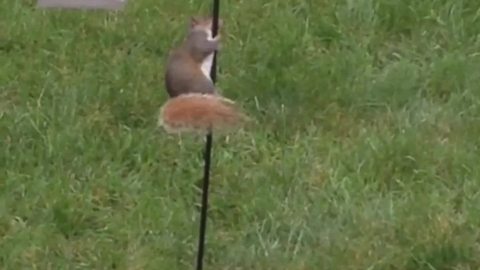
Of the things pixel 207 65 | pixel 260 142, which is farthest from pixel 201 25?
pixel 260 142

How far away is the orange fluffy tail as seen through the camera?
264 cm

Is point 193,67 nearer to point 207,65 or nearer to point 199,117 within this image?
point 207,65

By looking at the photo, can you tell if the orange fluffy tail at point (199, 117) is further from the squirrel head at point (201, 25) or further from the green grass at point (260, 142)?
the green grass at point (260, 142)

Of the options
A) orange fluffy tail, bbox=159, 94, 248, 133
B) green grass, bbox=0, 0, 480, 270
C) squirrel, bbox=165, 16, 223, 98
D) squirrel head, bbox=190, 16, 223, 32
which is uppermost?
squirrel head, bbox=190, 16, 223, 32

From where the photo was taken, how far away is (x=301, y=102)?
4242mm

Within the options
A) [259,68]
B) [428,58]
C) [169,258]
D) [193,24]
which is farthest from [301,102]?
[193,24]

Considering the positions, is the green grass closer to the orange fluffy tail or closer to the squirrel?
the squirrel

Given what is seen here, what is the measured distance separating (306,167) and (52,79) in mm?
825

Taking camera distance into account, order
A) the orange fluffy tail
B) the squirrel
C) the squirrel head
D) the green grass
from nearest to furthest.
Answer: the orange fluffy tail < the squirrel < the squirrel head < the green grass

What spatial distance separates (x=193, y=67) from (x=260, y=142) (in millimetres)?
1275

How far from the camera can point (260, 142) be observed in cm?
411

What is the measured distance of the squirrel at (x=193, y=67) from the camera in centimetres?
281

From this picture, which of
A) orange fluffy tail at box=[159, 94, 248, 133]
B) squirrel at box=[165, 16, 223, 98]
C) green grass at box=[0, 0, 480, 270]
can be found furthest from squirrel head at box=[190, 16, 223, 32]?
green grass at box=[0, 0, 480, 270]

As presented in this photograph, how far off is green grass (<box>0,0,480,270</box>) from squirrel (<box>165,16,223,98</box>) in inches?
33.7
